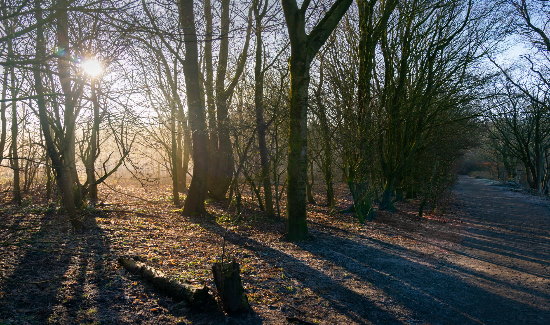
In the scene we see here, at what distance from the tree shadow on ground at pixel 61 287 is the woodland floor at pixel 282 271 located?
0.06ft

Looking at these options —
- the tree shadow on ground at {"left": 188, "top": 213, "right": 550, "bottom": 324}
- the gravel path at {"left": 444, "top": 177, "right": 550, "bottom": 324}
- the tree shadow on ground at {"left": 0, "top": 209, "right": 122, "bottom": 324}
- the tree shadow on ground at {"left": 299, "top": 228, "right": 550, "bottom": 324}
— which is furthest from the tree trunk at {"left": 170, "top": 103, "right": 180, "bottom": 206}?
the gravel path at {"left": 444, "top": 177, "right": 550, "bottom": 324}

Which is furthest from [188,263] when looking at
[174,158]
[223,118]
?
[174,158]

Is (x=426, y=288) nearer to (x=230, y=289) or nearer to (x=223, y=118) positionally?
(x=230, y=289)

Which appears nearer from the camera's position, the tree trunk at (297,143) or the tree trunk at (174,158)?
the tree trunk at (297,143)

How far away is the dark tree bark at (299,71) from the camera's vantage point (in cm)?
859

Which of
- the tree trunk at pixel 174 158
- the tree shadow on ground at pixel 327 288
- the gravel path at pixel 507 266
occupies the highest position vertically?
the tree trunk at pixel 174 158

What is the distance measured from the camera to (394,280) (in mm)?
6680

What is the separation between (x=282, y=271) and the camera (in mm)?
6828

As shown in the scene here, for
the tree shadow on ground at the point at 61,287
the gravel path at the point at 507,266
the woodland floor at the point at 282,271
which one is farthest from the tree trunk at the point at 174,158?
the gravel path at the point at 507,266

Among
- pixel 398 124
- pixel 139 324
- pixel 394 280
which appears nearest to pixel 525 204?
pixel 398 124

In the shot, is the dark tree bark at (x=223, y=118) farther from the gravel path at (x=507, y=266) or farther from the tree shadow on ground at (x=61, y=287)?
the gravel path at (x=507, y=266)

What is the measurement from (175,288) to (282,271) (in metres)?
2.26

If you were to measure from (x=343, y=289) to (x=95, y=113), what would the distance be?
29.2ft

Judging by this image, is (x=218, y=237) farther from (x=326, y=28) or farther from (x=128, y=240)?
(x=326, y=28)
